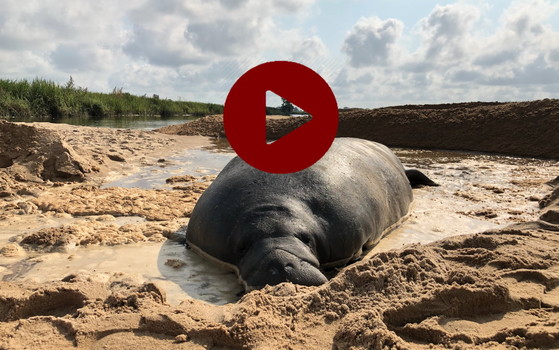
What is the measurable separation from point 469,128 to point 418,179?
7.45 m

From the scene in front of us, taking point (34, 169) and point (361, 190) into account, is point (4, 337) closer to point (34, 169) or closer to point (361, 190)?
point (361, 190)

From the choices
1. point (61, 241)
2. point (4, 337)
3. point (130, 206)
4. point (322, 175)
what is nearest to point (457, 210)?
point (322, 175)

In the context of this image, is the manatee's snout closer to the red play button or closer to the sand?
the sand

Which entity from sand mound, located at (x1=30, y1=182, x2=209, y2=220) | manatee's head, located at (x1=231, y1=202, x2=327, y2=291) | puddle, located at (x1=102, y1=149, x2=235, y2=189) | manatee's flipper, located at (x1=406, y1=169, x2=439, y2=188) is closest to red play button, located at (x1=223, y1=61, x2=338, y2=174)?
manatee's head, located at (x1=231, y1=202, x2=327, y2=291)

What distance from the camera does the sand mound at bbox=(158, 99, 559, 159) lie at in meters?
12.0

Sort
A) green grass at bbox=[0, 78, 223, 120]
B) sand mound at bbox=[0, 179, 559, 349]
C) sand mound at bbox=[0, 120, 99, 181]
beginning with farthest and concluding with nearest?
green grass at bbox=[0, 78, 223, 120] → sand mound at bbox=[0, 120, 99, 181] → sand mound at bbox=[0, 179, 559, 349]

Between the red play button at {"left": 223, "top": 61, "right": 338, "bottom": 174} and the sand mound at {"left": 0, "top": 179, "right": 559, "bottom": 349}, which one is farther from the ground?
the red play button at {"left": 223, "top": 61, "right": 338, "bottom": 174}

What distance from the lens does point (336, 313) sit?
7.51 ft

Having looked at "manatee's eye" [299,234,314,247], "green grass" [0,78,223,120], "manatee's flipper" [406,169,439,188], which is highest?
"green grass" [0,78,223,120]

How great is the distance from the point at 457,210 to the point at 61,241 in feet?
14.1

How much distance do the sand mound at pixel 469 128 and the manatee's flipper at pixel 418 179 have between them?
5.72m

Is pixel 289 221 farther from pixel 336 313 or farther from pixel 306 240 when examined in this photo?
pixel 336 313

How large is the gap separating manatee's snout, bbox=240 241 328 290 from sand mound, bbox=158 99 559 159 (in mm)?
10244

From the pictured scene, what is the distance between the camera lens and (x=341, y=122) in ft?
52.3
